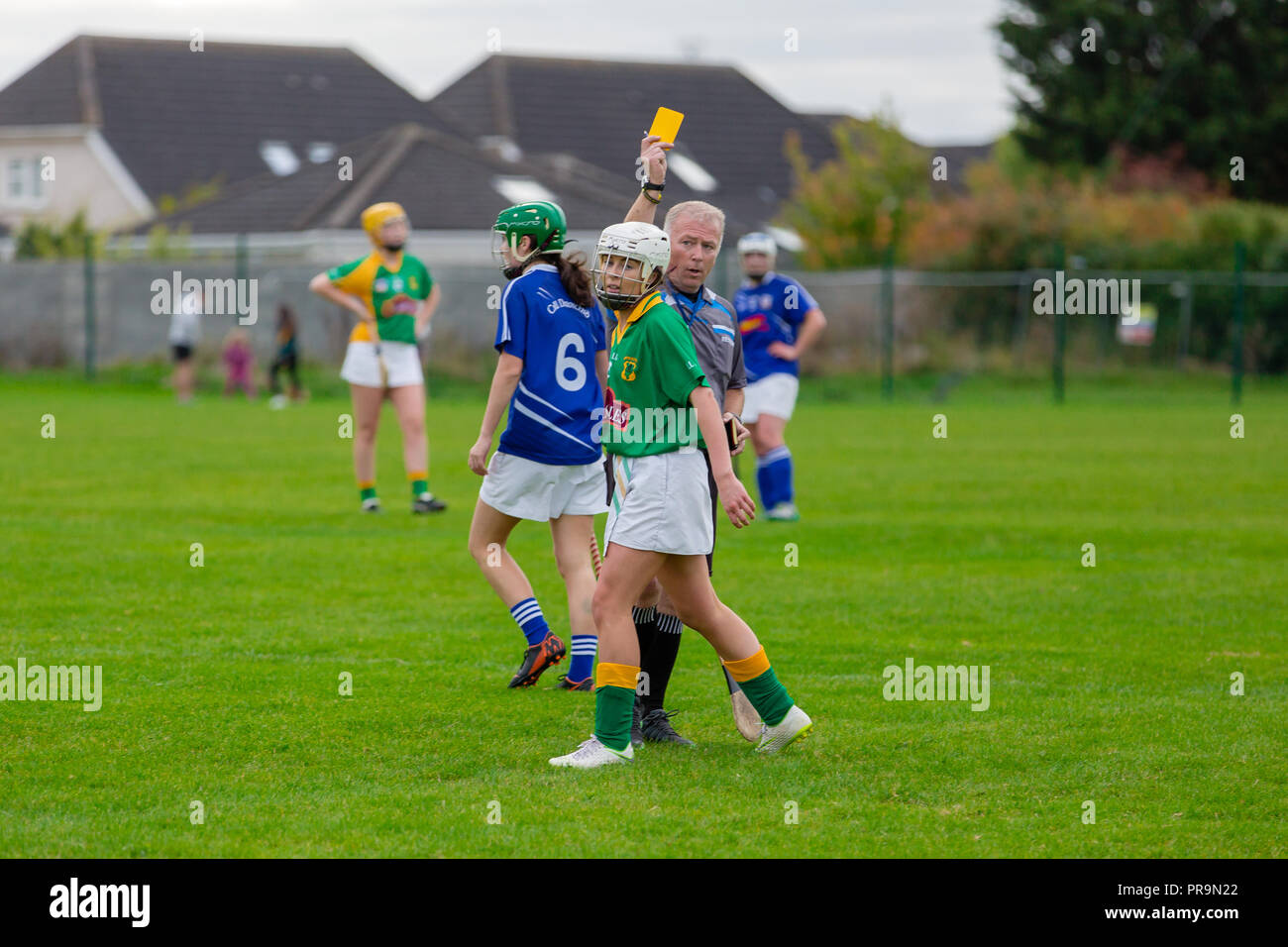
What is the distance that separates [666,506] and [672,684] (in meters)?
1.99

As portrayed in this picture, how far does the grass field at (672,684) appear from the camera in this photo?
5.23 meters

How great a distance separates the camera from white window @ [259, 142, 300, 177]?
52.9 m

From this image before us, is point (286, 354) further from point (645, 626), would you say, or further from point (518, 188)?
point (645, 626)

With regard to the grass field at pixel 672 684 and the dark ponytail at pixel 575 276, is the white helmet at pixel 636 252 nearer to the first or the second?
the dark ponytail at pixel 575 276

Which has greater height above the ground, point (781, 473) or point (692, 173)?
point (692, 173)

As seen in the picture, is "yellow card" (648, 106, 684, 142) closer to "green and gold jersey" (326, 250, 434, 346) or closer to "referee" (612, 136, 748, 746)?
"referee" (612, 136, 748, 746)

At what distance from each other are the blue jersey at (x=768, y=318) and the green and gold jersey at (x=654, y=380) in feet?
23.5

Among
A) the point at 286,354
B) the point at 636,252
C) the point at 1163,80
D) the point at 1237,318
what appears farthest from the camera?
the point at 1163,80

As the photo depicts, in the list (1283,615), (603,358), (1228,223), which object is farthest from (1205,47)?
(603,358)

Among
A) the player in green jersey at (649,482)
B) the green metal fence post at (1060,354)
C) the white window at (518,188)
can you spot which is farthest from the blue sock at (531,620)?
the white window at (518,188)

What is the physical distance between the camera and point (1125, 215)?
1406 inches

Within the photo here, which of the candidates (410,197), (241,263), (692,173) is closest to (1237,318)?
(241,263)

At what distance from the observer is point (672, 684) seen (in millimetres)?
7551

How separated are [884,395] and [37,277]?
17019mm
